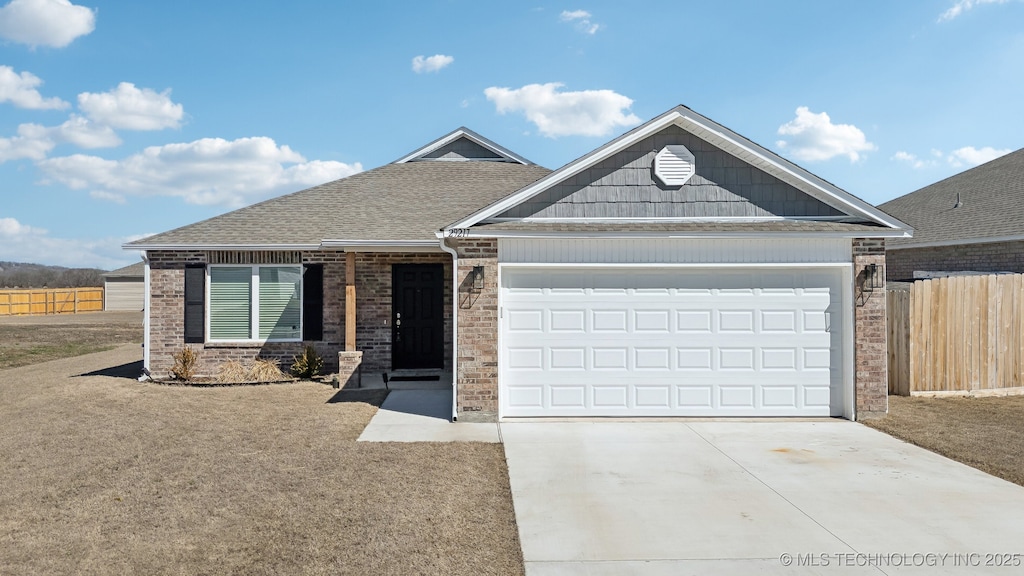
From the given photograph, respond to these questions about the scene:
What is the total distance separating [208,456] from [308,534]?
2993 millimetres

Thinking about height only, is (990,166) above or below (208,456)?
above

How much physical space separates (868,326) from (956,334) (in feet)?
11.2

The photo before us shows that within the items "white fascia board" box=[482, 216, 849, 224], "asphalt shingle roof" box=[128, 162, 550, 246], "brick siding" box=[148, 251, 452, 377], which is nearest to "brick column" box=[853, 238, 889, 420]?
"white fascia board" box=[482, 216, 849, 224]

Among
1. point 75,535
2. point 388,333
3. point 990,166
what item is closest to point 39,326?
point 388,333

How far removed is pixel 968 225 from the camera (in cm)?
1592

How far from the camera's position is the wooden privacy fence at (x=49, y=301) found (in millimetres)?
39700

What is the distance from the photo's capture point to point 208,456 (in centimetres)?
740

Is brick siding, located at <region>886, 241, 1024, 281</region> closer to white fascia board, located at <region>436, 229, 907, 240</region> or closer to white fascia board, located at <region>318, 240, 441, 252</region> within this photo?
white fascia board, located at <region>436, 229, 907, 240</region>

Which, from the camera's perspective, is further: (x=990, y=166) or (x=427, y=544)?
(x=990, y=166)

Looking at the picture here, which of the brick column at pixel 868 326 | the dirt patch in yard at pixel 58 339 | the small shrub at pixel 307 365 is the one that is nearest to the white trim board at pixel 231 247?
the small shrub at pixel 307 365

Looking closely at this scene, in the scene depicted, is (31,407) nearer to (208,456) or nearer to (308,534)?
(208,456)

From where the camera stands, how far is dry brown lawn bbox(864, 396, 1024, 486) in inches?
289

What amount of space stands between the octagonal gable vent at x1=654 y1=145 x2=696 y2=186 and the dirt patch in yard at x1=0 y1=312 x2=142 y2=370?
656 inches

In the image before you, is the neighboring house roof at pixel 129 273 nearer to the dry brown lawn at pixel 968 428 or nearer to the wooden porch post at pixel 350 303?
the wooden porch post at pixel 350 303
